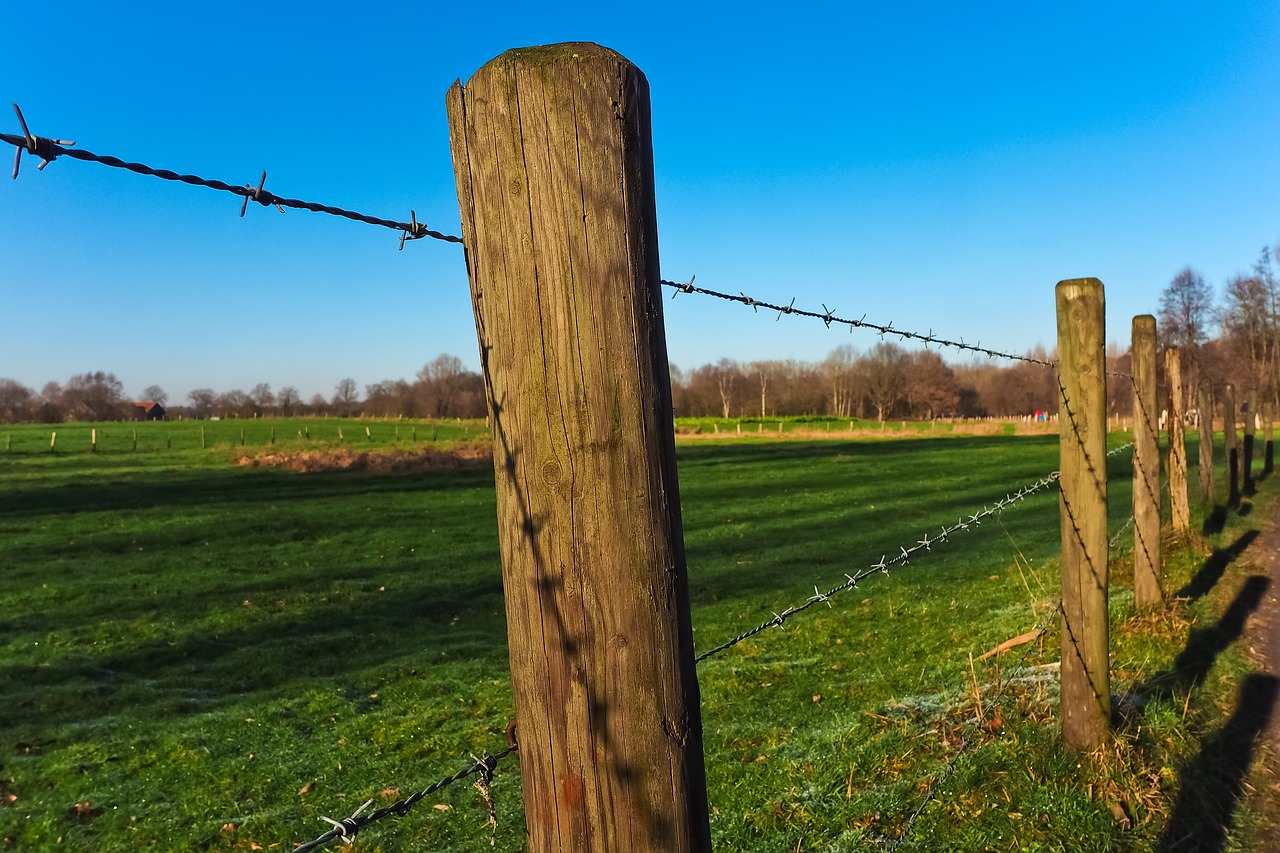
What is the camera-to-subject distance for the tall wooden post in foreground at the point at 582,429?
130 centimetres

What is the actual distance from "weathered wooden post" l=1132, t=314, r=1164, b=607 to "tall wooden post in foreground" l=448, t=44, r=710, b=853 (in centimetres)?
626

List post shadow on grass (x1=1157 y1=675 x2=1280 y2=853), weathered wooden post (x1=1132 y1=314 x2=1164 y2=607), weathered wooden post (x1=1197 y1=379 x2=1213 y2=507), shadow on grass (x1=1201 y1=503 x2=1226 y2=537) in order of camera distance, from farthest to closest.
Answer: weathered wooden post (x1=1197 y1=379 x2=1213 y2=507), shadow on grass (x1=1201 y1=503 x2=1226 y2=537), weathered wooden post (x1=1132 y1=314 x2=1164 y2=607), post shadow on grass (x1=1157 y1=675 x2=1280 y2=853)

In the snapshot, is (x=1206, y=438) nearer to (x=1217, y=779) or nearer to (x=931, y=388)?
(x=1217, y=779)

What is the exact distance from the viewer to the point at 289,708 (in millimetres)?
7816

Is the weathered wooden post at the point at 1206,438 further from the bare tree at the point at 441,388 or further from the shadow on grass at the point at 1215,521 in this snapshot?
the bare tree at the point at 441,388

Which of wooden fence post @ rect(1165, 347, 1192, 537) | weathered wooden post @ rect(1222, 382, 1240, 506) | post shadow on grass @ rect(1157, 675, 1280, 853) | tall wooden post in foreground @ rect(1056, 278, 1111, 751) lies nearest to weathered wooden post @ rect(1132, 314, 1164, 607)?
post shadow on grass @ rect(1157, 675, 1280, 853)

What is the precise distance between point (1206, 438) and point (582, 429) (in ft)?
49.5

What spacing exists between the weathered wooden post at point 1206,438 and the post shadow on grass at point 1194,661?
598 centimetres

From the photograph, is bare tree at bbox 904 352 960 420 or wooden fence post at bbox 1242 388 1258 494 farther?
bare tree at bbox 904 352 960 420

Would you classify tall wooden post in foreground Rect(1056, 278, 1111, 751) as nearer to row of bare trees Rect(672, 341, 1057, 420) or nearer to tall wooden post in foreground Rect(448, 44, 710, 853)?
tall wooden post in foreground Rect(448, 44, 710, 853)

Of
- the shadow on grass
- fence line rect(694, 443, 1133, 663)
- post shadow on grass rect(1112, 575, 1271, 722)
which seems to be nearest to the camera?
fence line rect(694, 443, 1133, 663)

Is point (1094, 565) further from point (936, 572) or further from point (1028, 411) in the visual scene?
point (1028, 411)

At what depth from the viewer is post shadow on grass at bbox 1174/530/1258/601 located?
7770 millimetres

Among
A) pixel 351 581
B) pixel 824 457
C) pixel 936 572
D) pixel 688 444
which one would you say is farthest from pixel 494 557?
pixel 688 444
